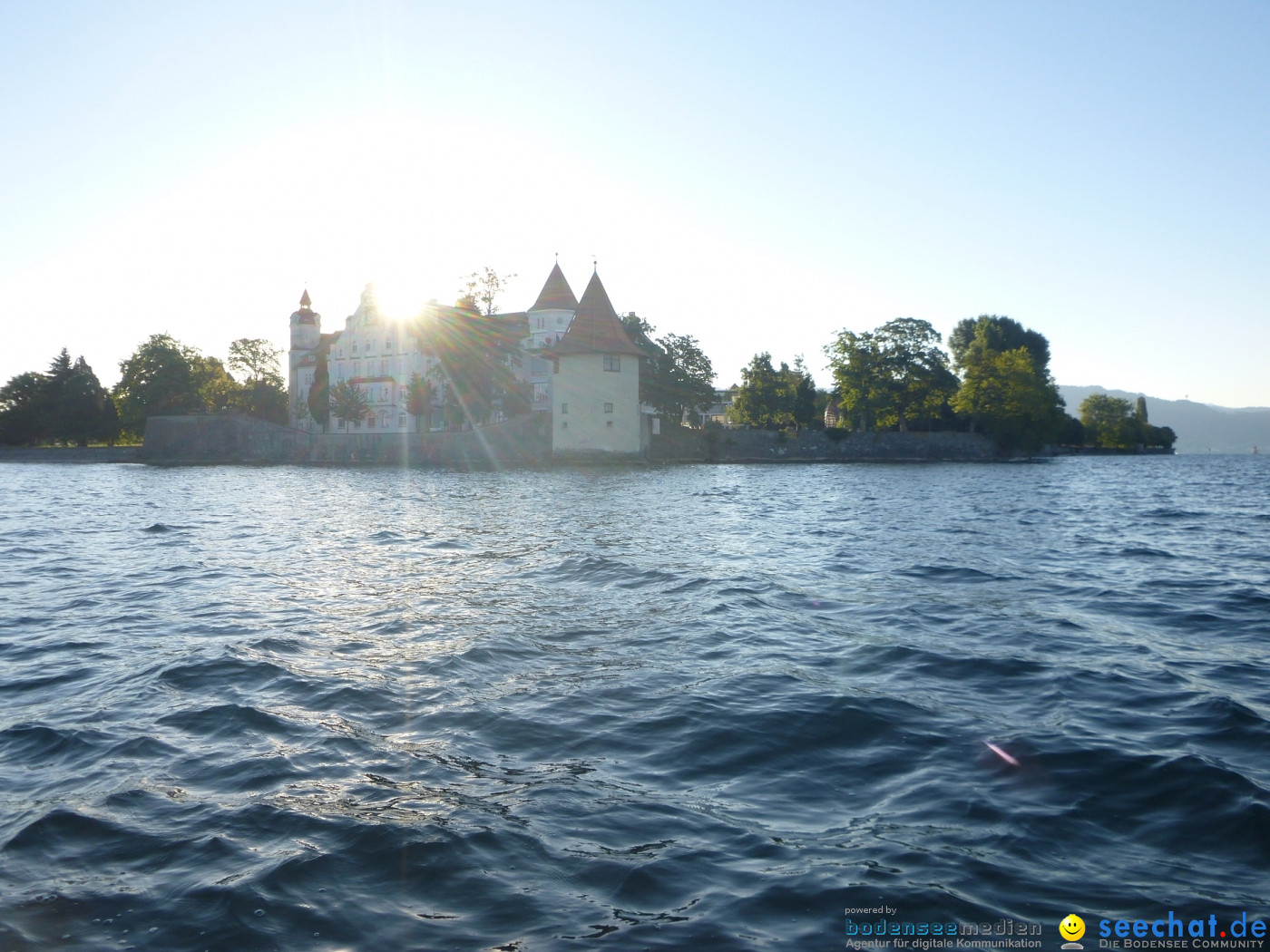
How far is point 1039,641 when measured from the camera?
8.55 metres

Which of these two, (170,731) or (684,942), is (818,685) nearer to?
(684,942)

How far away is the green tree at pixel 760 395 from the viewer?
7681 centimetres

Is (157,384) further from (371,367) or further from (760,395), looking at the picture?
(760,395)

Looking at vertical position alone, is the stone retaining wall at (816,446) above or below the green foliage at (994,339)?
below

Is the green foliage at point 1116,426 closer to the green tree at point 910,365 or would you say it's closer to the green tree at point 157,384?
the green tree at point 910,365

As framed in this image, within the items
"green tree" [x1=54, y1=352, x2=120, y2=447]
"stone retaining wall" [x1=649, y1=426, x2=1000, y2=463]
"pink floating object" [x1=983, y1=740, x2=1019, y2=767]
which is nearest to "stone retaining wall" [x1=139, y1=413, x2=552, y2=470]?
"stone retaining wall" [x1=649, y1=426, x2=1000, y2=463]

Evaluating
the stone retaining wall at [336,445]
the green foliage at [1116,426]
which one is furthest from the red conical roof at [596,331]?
the green foliage at [1116,426]

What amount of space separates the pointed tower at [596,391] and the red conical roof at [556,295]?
83.0 feet

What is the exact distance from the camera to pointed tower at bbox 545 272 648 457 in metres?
61.0

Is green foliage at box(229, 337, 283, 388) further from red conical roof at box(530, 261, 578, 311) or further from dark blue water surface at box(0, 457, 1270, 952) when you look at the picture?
dark blue water surface at box(0, 457, 1270, 952)

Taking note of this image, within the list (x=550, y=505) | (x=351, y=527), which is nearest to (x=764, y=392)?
(x=550, y=505)

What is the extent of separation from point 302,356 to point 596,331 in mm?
47219

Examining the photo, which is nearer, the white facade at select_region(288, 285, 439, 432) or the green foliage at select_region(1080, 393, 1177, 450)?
the white facade at select_region(288, 285, 439, 432)

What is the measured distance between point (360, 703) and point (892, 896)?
415cm
